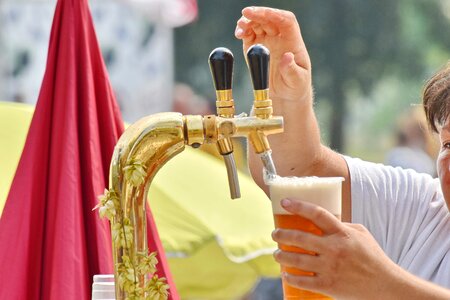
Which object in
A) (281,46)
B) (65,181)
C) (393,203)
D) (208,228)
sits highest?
(281,46)

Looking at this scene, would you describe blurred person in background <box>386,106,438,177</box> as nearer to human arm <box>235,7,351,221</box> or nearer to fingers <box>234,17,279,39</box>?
human arm <box>235,7,351,221</box>

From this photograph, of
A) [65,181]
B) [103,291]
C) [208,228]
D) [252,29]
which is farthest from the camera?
[208,228]

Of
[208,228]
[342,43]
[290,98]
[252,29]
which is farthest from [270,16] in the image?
[342,43]

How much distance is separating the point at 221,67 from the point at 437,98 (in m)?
0.89

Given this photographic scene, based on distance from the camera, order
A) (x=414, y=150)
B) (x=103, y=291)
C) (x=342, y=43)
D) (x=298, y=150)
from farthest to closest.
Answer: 1. (x=342, y=43)
2. (x=414, y=150)
3. (x=298, y=150)
4. (x=103, y=291)

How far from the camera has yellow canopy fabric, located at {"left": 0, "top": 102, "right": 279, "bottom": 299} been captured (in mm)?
4082

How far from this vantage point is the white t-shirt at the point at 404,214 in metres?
2.36

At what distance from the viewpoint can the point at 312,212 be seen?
5.31ft

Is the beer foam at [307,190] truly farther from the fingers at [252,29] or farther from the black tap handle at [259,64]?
the fingers at [252,29]

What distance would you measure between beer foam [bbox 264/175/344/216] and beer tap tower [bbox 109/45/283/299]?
0.15 ft

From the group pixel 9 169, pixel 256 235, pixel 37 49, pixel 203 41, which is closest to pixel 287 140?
pixel 9 169

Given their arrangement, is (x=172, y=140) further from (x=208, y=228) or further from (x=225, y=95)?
(x=208, y=228)

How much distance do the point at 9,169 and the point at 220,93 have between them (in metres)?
2.08

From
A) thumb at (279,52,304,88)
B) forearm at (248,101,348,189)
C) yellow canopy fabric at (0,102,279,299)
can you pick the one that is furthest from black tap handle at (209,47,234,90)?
yellow canopy fabric at (0,102,279,299)
